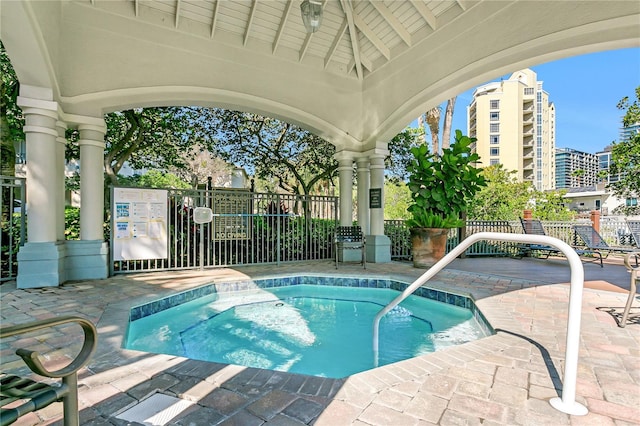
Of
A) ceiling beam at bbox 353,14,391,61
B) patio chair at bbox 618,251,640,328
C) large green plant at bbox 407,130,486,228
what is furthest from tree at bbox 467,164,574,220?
patio chair at bbox 618,251,640,328

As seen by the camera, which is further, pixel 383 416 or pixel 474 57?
pixel 474 57

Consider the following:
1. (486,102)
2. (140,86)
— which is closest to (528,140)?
(486,102)

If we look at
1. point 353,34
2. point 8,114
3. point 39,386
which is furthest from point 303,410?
point 8,114

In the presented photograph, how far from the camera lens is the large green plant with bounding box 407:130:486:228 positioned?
6977 millimetres

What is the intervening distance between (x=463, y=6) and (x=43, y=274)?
309 inches

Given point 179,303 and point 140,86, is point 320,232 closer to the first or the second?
point 179,303

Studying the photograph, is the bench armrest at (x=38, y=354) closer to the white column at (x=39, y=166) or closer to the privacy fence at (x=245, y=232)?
the white column at (x=39, y=166)

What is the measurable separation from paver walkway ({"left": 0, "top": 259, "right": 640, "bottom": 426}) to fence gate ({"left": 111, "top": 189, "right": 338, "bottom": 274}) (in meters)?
3.48

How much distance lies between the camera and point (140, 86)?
5719 mm

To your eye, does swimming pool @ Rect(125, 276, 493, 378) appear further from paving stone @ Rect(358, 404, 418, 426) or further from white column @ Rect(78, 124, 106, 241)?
white column @ Rect(78, 124, 106, 241)

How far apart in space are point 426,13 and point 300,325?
5.77 m

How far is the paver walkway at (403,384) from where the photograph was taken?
1680 mm

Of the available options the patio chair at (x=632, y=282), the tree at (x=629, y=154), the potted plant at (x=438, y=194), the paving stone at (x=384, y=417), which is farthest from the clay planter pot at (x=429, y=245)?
the tree at (x=629, y=154)

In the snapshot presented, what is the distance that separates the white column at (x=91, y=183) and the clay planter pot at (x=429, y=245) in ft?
19.9
